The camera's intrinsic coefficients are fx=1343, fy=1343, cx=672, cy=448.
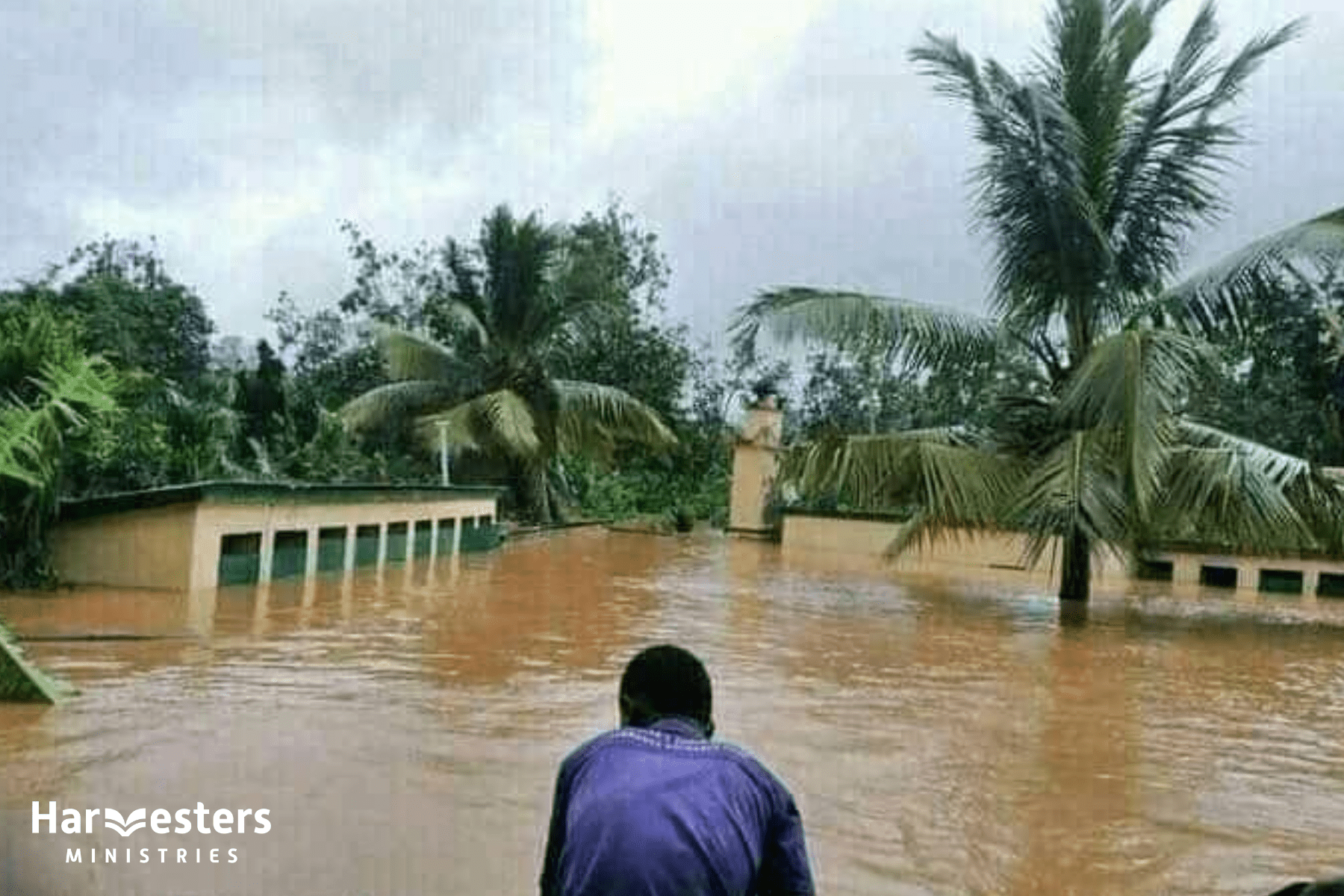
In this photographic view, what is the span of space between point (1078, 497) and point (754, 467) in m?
18.2

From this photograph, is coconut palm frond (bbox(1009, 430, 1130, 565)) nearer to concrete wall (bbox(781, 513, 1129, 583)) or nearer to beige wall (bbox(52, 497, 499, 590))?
concrete wall (bbox(781, 513, 1129, 583))

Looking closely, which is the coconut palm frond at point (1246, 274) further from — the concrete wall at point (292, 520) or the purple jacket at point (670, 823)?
the purple jacket at point (670, 823)

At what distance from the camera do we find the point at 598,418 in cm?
2680

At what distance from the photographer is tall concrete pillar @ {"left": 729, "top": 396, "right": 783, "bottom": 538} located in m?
31.4

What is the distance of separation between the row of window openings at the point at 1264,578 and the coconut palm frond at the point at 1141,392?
29.8 ft

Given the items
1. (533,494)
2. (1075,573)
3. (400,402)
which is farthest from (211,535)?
(533,494)

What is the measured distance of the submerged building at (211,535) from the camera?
1188 centimetres

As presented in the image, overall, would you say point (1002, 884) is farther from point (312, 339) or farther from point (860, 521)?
point (312, 339)

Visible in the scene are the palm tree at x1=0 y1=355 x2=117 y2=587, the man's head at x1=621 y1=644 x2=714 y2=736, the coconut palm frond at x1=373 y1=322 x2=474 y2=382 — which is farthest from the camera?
the coconut palm frond at x1=373 y1=322 x2=474 y2=382

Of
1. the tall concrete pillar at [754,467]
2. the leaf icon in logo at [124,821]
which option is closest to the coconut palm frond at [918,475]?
the leaf icon in logo at [124,821]

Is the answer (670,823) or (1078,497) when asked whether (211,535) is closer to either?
(1078,497)

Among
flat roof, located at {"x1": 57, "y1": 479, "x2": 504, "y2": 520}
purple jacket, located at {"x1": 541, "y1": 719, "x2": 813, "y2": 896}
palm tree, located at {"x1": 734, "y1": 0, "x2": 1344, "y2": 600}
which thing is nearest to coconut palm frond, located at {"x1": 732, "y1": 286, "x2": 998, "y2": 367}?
palm tree, located at {"x1": 734, "y1": 0, "x2": 1344, "y2": 600}

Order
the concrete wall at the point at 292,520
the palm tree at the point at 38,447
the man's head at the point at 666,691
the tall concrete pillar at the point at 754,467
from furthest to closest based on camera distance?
the tall concrete pillar at the point at 754,467, the concrete wall at the point at 292,520, the palm tree at the point at 38,447, the man's head at the point at 666,691

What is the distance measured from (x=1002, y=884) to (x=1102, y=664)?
6.65 metres
